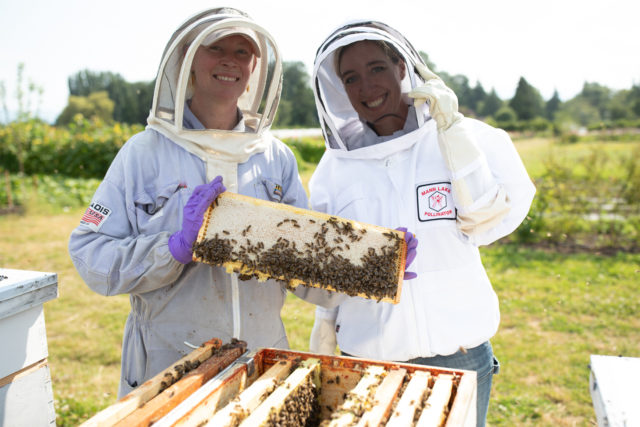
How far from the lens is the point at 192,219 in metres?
2.12

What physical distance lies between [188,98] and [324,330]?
163 cm

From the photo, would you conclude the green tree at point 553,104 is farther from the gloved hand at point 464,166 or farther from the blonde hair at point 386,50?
the gloved hand at point 464,166

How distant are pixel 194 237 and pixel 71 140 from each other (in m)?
19.2

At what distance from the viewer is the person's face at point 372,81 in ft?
8.72

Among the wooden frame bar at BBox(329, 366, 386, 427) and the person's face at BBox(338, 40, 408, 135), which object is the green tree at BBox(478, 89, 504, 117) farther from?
the wooden frame bar at BBox(329, 366, 386, 427)

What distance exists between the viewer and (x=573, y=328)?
5.79 m

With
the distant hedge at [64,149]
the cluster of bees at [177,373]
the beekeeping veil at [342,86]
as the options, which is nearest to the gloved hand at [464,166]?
the beekeeping veil at [342,86]

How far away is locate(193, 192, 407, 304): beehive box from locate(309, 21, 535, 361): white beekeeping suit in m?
0.32

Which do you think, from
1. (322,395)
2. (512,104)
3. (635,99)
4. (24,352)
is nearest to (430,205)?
(322,395)

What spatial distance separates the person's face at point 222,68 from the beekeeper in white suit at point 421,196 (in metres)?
0.48

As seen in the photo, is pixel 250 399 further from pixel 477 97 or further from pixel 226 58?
pixel 477 97

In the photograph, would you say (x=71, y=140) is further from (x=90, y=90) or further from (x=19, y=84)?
(x=90, y=90)

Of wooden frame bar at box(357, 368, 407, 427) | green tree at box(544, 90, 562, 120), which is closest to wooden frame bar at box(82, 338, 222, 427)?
wooden frame bar at box(357, 368, 407, 427)

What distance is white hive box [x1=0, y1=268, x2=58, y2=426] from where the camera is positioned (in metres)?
1.90
